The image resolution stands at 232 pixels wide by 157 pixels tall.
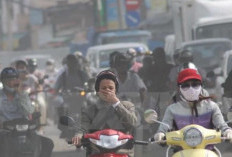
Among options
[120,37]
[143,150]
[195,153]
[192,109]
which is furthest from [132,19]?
[195,153]

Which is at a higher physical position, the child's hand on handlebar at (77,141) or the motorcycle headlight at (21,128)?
the child's hand on handlebar at (77,141)

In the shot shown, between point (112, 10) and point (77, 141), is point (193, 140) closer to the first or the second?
point (77, 141)

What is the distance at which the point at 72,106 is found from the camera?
1811 cm

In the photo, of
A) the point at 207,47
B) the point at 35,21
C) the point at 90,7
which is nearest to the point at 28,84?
the point at 207,47

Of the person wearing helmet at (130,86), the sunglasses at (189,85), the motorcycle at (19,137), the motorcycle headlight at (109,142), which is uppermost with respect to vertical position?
the sunglasses at (189,85)

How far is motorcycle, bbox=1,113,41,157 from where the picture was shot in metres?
13.3

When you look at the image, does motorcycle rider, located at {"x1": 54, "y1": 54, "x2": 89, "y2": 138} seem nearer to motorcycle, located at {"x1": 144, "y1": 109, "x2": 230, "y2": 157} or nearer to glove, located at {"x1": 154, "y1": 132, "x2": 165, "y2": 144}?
glove, located at {"x1": 154, "y1": 132, "x2": 165, "y2": 144}

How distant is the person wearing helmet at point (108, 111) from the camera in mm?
9070

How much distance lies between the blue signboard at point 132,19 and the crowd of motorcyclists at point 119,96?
25116 millimetres

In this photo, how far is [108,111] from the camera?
9258 millimetres

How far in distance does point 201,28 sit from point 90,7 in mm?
45822

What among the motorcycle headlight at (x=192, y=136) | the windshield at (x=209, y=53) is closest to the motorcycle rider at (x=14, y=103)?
the motorcycle headlight at (x=192, y=136)

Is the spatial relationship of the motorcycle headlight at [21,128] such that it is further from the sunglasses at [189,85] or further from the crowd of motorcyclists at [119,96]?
the sunglasses at [189,85]

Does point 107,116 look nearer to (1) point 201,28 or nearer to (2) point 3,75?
(2) point 3,75
